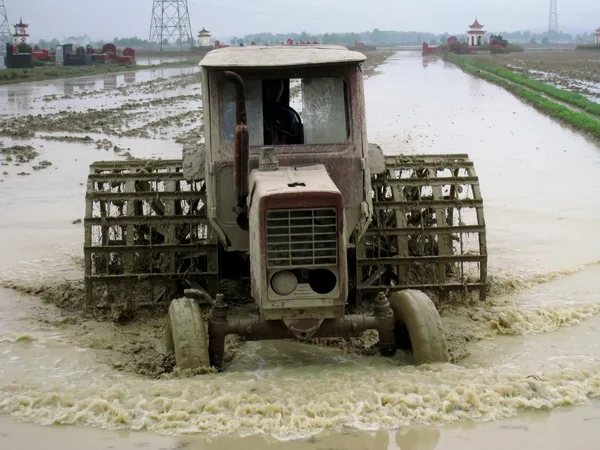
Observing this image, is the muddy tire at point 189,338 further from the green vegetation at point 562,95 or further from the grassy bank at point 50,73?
the grassy bank at point 50,73

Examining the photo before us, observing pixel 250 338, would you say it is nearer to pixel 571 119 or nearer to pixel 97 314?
pixel 97 314

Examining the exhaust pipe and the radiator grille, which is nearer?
the radiator grille

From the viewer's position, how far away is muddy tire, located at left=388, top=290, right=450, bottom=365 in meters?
6.68

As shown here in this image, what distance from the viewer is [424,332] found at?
668 cm

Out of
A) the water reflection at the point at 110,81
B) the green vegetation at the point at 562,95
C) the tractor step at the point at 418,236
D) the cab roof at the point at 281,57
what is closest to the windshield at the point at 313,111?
the cab roof at the point at 281,57

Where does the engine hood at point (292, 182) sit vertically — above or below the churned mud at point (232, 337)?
above

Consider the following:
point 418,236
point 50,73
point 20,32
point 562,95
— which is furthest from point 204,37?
point 418,236

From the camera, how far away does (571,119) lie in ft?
83.6

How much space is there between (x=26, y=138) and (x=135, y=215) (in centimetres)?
1448

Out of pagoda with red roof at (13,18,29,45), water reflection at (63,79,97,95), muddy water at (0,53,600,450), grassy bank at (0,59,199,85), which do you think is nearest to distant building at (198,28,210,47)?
pagoda with red roof at (13,18,29,45)

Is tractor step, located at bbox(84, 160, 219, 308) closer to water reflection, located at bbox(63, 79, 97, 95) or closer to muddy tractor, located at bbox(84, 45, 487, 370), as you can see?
muddy tractor, located at bbox(84, 45, 487, 370)

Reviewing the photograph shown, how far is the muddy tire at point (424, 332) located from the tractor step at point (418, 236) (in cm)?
137

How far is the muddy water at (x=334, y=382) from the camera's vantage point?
5.79 metres

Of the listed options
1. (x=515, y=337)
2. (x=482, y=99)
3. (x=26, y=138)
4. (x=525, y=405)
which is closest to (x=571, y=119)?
(x=482, y=99)
